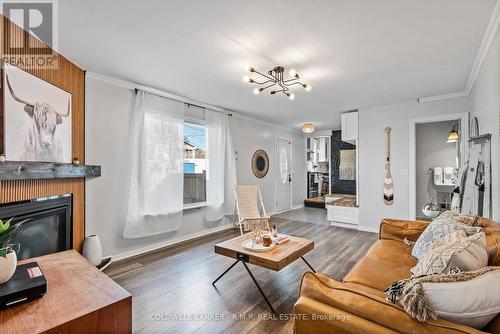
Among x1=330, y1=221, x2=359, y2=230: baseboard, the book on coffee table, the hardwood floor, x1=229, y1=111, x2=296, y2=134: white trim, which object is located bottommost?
the hardwood floor

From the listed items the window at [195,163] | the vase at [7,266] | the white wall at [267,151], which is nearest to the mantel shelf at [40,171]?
the vase at [7,266]

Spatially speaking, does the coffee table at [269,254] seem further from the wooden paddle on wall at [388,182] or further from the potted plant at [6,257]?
the wooden paddle on wall at [388,182]

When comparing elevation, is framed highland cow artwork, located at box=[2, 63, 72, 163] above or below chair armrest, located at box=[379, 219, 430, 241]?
above

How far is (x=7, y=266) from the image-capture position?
1234 mm

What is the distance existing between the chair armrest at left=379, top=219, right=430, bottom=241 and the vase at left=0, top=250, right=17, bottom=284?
3.10m

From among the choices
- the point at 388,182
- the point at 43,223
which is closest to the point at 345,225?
the point at 388,182

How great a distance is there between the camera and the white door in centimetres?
644

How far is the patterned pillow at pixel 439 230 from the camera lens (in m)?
1.70

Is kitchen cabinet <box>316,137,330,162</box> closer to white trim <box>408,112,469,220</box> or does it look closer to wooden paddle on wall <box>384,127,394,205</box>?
wooden paddle on wall <box>384,127,394,205</box>

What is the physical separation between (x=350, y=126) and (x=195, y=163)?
328 centimetres

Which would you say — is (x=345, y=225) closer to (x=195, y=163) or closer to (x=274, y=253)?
(x=274, y=253)

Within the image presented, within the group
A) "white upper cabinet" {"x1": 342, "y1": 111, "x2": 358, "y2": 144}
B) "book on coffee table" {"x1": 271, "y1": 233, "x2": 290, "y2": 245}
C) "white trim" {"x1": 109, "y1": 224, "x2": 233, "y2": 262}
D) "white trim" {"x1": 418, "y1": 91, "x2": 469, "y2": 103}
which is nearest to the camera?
"book on coffee table" {"x1": 271, "y1": 233, "x2": 290, "y2": 245}

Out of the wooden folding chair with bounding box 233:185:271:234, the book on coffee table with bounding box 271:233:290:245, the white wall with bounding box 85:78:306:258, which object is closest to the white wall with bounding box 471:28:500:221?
the book on coffee table with bounding box 271:233:290:245

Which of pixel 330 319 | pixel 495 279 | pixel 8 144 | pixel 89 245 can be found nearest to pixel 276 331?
pixel 330 319
